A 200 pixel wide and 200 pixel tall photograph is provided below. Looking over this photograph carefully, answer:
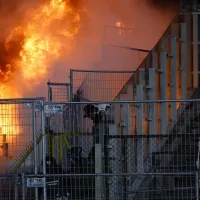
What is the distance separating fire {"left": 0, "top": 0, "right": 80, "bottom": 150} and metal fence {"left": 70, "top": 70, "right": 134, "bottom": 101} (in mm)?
2151

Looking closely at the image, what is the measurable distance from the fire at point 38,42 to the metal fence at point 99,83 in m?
2.15

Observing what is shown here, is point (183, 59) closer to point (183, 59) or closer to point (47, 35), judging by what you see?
point (183, 59)

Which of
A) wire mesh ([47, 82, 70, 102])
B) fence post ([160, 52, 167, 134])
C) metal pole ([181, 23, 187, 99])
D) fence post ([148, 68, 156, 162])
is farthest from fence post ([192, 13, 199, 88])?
wire mesh ([47, 82, 70, 102])

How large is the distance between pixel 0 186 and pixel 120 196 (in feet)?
6.34

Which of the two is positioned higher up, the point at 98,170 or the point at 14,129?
the point at 14,129

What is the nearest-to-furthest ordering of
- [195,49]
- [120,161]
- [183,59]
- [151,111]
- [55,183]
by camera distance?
[55,183] < [120,161] < [151,111] < [183,59] < [195,49]

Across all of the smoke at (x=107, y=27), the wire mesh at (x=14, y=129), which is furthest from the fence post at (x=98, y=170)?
the smoke at (x=107, y=27)

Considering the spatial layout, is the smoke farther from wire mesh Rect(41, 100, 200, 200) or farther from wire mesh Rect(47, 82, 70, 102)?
wire mesh Rect(41, 100, 200, 200)

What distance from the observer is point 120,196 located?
39.9 feet

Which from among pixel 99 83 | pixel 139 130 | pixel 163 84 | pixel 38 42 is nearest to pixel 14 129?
pixel 139 130

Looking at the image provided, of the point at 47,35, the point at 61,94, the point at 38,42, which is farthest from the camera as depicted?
the point at 47,35

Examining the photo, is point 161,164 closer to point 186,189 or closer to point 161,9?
point 186,189

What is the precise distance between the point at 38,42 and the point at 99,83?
9.50ft

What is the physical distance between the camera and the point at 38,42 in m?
19.6
